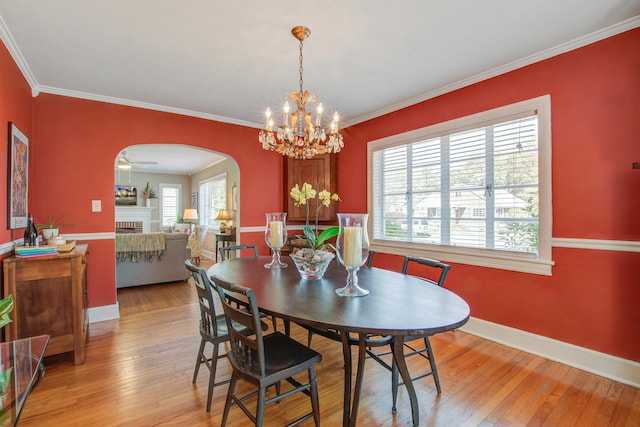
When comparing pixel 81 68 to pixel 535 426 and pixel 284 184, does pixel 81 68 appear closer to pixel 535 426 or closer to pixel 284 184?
pixel 284 184

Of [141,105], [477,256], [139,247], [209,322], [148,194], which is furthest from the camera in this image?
[148,194]

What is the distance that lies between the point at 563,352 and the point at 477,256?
0.97 m

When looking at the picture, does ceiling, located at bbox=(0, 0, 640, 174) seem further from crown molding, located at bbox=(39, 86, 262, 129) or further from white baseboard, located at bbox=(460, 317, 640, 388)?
white baseboard, located at bbox=(460, 317, 640, 388)

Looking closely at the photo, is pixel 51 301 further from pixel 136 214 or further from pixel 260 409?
pixel 136 214

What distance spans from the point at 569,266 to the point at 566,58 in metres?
1.65

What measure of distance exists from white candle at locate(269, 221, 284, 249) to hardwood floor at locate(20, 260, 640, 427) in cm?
100

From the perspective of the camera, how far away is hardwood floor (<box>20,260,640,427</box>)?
1.80 meters

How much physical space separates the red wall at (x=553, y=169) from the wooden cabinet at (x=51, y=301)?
340 mm

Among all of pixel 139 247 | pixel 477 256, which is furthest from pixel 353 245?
pixel 139 247

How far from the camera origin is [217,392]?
205 cm

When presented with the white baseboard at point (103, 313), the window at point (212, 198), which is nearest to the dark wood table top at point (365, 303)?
the white baseboard at point (103, 313)

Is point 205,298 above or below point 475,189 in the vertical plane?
below

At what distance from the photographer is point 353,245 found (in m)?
1.64

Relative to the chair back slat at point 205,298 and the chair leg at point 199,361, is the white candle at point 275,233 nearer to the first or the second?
the chair back slat at point 205,298
